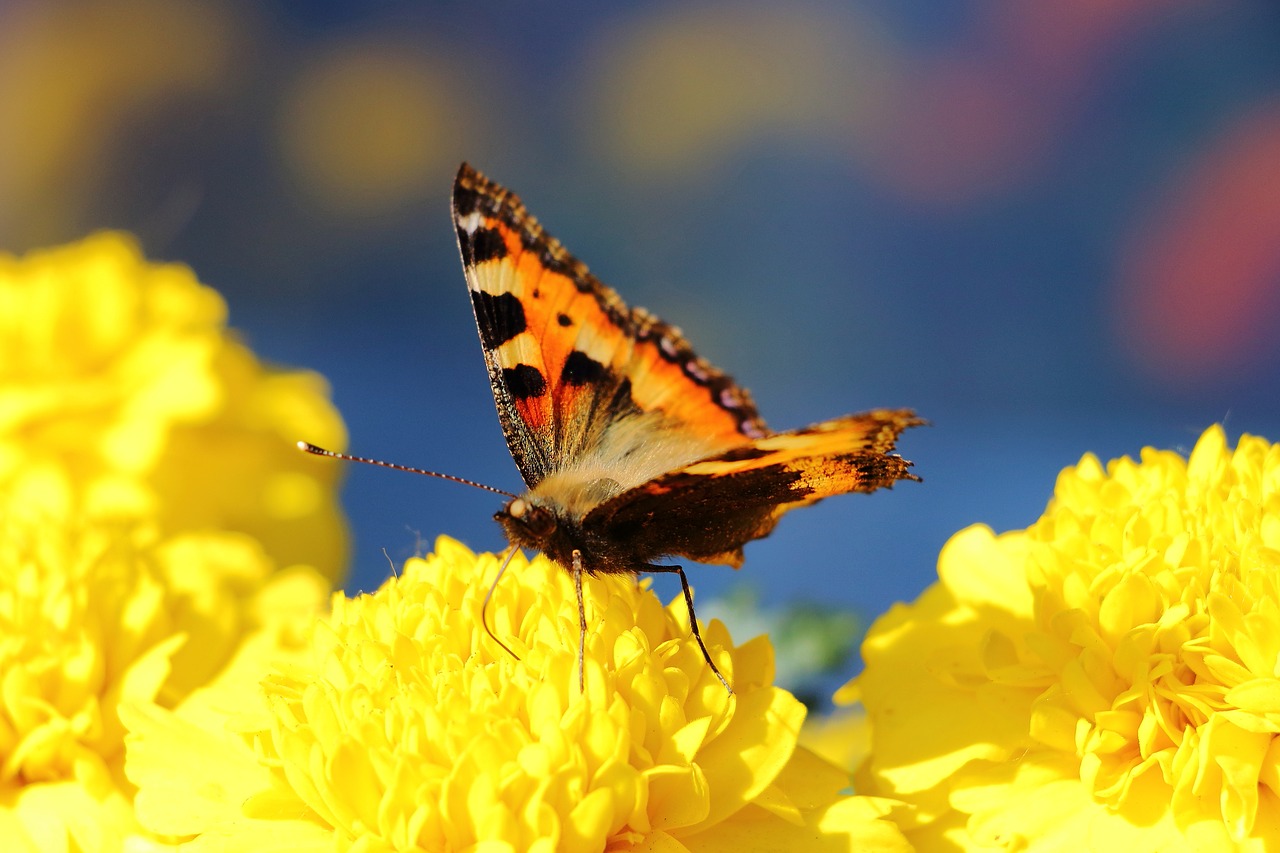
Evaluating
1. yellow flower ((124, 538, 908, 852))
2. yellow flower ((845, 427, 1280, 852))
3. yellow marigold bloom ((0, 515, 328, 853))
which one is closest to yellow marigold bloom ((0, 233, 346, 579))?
yellow marigold bloom ((0, 515, 328, 853))

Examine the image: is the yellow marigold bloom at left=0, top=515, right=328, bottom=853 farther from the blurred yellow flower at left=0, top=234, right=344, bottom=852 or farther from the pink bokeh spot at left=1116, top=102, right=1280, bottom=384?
the pink bokeh spot at left=1116, top=102, right=1280, bottom=384

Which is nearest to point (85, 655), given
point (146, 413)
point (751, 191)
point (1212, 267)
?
point (146, 413)

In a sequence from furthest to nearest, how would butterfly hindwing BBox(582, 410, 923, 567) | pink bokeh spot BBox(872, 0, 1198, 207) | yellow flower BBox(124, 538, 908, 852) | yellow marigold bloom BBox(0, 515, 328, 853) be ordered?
pink bokeh spot BBox(872, 0, 1198, 207), yellow marigold bloom BBox(0, 515, 328, 853), butterfly hindwing BBox(582, 410, 923, 567), yellow flower BBox(124, 538, 908, 852)

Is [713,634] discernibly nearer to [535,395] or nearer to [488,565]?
[488,565]

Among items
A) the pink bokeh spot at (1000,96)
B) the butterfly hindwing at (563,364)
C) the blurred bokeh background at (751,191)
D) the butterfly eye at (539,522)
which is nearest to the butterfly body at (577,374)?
the butterfly hindwing at (563,364)

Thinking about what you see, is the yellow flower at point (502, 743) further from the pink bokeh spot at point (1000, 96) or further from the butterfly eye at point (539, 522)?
the pink bokeh spot at point (1000, 96)
